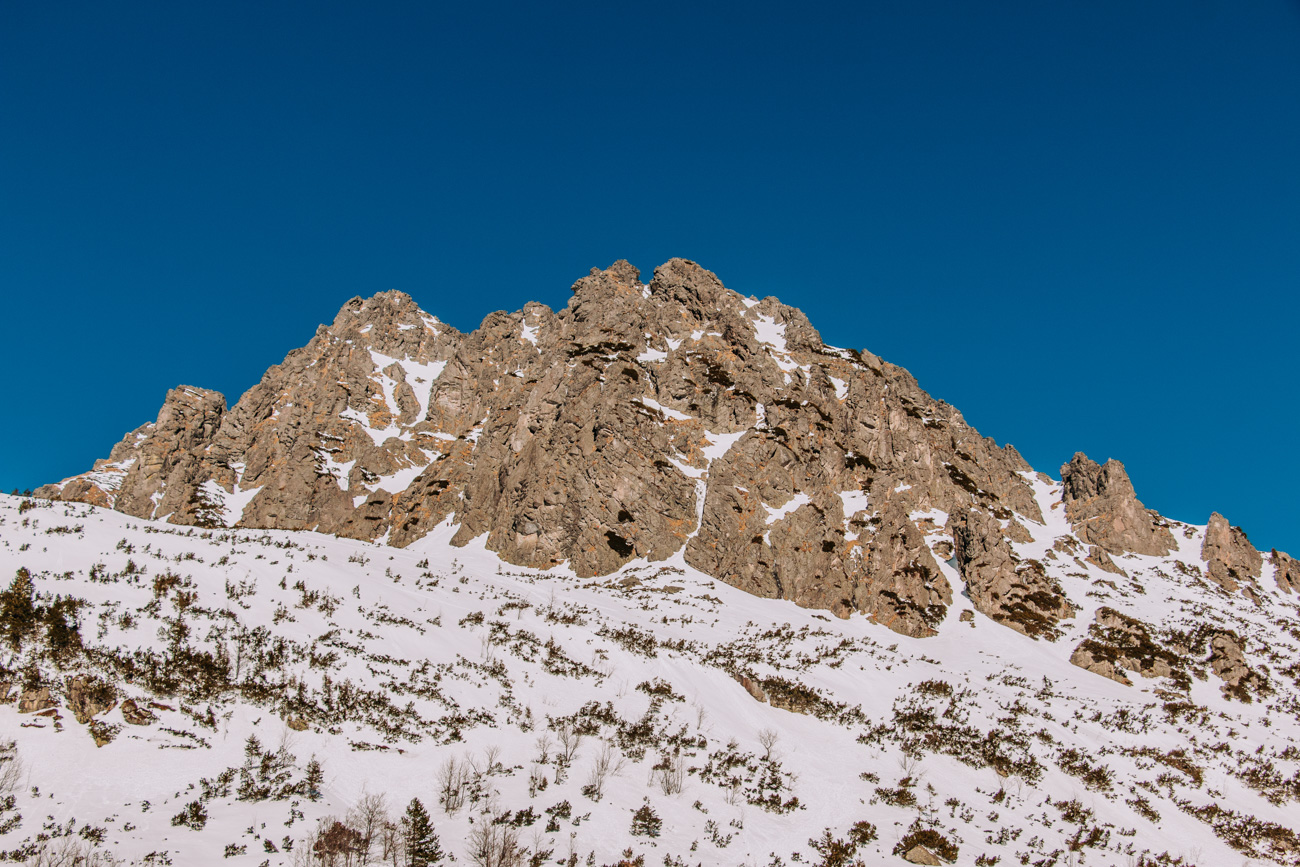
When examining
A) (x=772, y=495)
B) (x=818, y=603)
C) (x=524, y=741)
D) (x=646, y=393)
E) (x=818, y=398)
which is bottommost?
(x=524, y=741)

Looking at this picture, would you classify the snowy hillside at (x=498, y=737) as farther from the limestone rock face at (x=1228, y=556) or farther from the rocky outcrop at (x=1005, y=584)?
the limestone rock face at (x=1228, y=556)

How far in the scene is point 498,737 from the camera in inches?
784

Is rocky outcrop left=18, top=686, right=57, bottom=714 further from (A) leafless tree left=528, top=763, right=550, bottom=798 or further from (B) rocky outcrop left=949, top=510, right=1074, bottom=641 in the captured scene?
(B) rocky outcrop left=949, top=510, right=1074, bottom=641

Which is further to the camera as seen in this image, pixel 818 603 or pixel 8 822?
pixel 818 603

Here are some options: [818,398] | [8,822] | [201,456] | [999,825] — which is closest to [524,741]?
[8,822]

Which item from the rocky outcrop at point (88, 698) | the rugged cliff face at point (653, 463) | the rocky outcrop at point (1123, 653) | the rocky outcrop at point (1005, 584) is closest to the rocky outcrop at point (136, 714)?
the rocky outcrop at point (88, 698)

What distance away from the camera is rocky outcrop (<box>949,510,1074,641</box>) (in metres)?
60.1

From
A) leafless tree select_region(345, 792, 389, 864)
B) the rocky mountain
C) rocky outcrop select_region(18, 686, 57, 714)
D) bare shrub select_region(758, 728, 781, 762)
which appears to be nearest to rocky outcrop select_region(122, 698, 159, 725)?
the rocky mountain

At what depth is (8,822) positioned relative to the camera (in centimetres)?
1107

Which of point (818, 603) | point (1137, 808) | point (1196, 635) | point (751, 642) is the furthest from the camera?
point (818, 603)

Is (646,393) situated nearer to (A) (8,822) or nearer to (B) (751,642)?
(B) (751,642)

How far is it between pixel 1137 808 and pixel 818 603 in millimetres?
36888

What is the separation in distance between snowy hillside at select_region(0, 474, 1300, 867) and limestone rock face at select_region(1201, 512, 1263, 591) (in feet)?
179

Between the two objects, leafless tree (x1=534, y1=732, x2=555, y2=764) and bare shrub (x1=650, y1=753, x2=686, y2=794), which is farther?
bare shrub (x1=650, y1=753, x2=686, y2=794)
